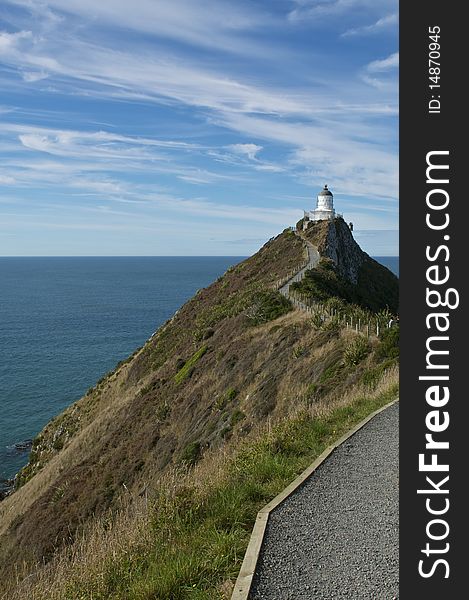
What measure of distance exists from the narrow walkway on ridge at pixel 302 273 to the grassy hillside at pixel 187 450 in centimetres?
73

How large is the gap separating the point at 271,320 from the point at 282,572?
21.8 metres

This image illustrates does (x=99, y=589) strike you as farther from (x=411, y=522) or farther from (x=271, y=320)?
(x=271, y=320)

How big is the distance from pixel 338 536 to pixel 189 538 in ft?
6.35

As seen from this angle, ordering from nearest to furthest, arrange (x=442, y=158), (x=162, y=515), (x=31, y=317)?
(x=442, y=158) < (x=162, y=515) < (x=31, y=317)

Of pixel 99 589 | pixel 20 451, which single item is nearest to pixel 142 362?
pixel 20 451

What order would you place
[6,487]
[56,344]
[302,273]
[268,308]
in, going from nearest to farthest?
[268,308] < [6,487] < [302,273] < [56,344]

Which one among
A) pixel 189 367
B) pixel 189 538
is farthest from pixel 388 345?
pixel 189 367

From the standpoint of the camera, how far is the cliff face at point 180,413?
59.7 ft

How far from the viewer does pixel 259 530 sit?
7.11 meters

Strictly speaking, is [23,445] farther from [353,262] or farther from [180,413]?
[353,262]

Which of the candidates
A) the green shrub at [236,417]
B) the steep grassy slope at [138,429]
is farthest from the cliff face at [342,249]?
the green shrub at [236,417]

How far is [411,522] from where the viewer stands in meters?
5.18

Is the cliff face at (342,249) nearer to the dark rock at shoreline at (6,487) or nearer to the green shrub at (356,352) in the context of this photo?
the dark rock at shoreline at (6,487)

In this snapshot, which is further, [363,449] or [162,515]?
[363,449]
